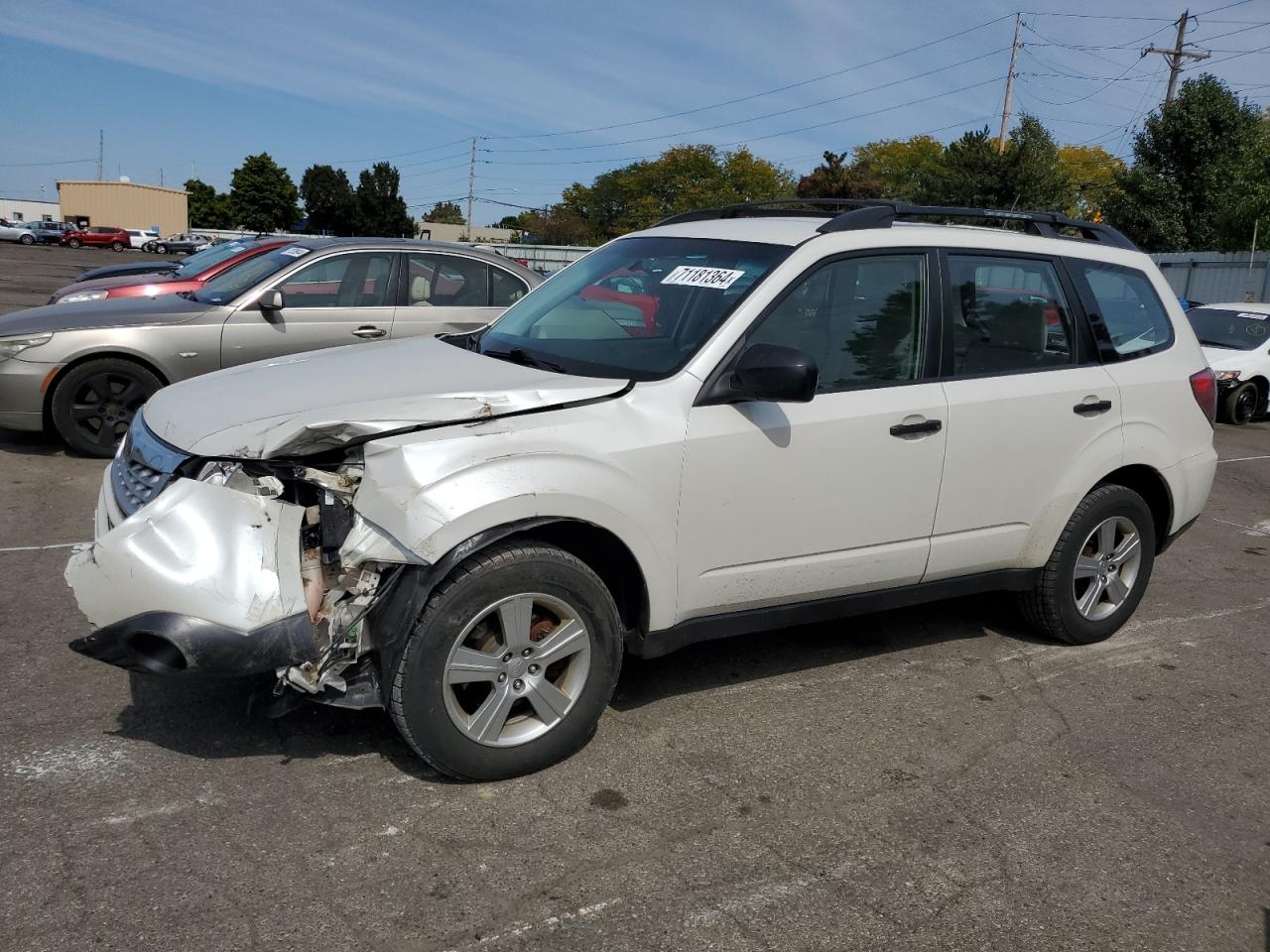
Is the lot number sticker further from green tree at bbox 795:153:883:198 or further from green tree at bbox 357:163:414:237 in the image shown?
green tree at bbox 357:163:414:237

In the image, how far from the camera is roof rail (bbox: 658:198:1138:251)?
4363 mm

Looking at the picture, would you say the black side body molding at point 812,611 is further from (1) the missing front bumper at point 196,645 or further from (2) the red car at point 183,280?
(2) the red car at point 183,280

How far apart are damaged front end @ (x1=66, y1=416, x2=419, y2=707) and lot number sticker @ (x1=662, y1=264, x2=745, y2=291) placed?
1.53m

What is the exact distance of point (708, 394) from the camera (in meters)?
3.76

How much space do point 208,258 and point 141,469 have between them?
873cm

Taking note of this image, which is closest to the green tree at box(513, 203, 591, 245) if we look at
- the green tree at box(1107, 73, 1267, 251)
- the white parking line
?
the green tree at box(1107, 73, 1267, 251)

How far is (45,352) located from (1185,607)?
24.8ft

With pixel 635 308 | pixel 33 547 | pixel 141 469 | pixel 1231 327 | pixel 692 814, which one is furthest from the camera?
pixel 1231 327

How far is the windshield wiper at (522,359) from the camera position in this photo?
3.97 metres

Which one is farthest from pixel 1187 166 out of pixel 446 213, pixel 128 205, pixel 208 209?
pixel 446 213

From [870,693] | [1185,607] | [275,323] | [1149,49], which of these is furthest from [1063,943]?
[1149,49]

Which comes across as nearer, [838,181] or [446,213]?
[838,181]

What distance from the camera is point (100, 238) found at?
2391 inches

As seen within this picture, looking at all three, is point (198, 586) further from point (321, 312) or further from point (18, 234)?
point (18, 234)
